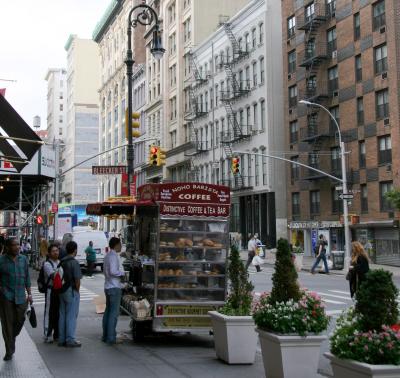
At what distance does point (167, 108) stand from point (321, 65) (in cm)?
3241

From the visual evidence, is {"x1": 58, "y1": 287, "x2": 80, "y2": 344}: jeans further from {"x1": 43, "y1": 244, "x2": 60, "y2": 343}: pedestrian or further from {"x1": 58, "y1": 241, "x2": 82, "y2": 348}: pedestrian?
{"x1": 43, "y1": 244, "x2": 60, "y2": 343}: pedestrian

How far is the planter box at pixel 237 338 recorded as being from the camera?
918cm

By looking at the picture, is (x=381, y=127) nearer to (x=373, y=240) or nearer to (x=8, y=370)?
(x=373, y=240)

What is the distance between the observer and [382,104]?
41.9 m

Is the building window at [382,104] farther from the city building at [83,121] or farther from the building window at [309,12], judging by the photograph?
the city building at [83,121]

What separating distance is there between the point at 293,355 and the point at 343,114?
132 ft

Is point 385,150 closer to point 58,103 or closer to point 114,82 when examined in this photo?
point 114,82

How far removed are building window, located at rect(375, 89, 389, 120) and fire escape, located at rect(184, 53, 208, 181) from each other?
1037 inches

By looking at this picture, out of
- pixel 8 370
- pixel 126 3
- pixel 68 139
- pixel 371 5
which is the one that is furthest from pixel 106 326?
pixel 68 139

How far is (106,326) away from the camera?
11375mm

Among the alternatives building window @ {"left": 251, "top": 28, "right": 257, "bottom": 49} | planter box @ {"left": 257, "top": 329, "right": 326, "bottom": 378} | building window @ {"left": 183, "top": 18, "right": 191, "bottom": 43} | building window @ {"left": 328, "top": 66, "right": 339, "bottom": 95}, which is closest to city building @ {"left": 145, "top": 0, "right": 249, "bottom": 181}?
building window @ {"left": 183, "top": 18, "right": 191, "bottom": 43}

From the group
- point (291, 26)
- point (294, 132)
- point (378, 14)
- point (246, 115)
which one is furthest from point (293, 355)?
point (246, 115)

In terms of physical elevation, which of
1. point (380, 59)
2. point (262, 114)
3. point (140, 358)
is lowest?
point (140, 358)

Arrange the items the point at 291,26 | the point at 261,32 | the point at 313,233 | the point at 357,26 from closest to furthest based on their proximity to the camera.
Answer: the point at 357,26 < the point at 313,233 < the point at 291,26 < the point at 261,32
